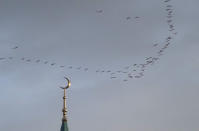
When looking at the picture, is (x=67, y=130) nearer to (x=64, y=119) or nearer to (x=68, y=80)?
(x=64, y=119)

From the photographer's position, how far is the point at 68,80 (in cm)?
9700

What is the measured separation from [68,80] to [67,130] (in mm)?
9588

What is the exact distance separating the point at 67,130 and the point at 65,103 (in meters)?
6.35

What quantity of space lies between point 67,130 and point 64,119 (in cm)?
239

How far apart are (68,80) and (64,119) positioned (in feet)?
24.2

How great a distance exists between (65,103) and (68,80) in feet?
13.5

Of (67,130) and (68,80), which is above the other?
(68,80)

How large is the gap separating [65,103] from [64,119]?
402cm

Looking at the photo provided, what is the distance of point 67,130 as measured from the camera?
92250 millimetres

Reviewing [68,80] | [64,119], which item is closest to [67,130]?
[64,119]

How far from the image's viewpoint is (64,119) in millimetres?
93812

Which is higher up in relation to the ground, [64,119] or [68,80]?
[68,80]
